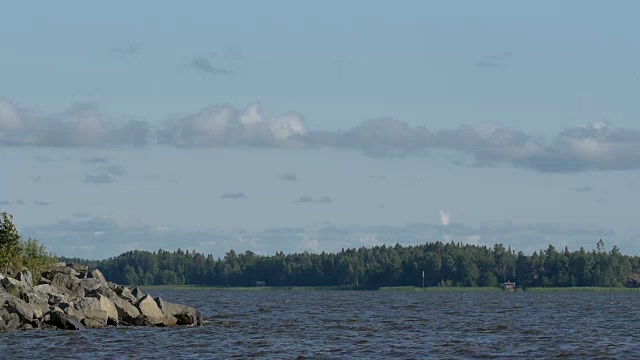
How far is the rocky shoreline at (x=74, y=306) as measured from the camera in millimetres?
69375

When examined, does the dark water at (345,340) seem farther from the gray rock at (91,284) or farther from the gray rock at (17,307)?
the gray rock at (91,284)

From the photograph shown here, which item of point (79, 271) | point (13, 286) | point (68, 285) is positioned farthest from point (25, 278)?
point (79, 271)

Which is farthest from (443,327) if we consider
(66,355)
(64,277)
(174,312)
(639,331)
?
(66,355)

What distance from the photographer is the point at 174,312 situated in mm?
77625

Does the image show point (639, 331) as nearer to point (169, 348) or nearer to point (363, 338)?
point (363, 338)

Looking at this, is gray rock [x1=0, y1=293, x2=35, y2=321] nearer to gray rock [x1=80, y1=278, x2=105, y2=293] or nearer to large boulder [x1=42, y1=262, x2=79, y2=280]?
gray rock [x1=80, y1=278, x2=105, y2=293]

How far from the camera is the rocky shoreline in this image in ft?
228

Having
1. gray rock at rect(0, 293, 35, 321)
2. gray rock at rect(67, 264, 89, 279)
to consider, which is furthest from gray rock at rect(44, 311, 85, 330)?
gray rock at rect(67, 264, 89, 279)

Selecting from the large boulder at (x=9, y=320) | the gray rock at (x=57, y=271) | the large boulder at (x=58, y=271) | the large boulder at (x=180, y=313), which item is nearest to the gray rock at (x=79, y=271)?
the large boulder at (x=58, y=271)

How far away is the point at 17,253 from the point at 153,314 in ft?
46.7

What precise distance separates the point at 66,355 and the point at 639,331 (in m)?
41.4

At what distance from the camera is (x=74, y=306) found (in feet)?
240

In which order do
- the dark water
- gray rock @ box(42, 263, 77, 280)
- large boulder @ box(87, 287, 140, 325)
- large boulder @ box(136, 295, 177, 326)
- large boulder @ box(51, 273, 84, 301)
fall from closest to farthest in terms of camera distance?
the dark water < large boulder @ box(87, 287, 140, 325) < large boulder @ box(136, 295, 177, 326) < large boulder @ box(51, 273, 84, 301) < gray rock @ box(42, 263, 77, 280)

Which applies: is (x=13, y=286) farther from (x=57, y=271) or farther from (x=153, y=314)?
(x=57, y=271)
